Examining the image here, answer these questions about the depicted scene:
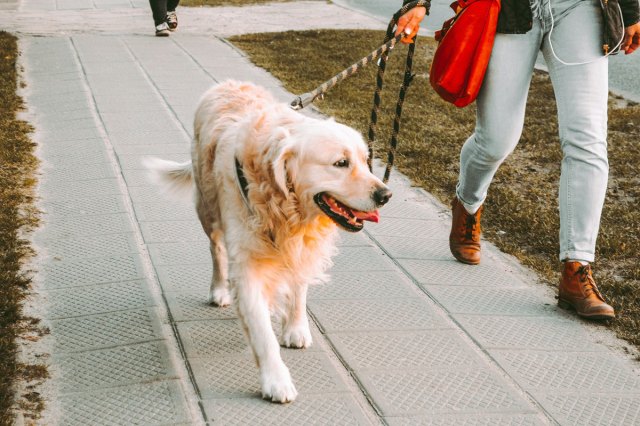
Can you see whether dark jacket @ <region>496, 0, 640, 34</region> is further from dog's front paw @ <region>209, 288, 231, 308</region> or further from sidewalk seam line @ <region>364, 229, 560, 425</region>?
dog's front paw @ <region>209, 288, 231, 308</region>

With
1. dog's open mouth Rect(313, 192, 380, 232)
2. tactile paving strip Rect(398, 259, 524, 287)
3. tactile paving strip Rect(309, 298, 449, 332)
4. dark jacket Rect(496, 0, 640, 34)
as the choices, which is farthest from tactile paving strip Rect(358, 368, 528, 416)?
dark jacket Rect(496, 0, 640, 34)

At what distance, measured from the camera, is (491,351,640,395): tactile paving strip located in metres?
3.54

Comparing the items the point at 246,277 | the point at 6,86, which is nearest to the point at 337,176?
the point at 246,277

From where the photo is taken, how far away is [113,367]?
3564mm

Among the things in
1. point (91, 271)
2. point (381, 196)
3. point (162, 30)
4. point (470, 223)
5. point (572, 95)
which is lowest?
point (162, 30)

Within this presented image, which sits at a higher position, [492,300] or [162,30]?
[492,300]

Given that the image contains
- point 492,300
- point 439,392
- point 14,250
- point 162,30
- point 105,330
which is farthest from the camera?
point 162,30

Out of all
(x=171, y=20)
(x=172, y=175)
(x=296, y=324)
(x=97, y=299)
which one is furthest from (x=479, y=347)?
(x=171, y=20)

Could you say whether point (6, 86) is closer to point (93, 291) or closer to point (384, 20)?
point (93, 291)

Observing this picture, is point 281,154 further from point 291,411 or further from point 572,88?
point 572,88

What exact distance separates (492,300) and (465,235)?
0.56 metres

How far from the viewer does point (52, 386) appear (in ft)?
11.1

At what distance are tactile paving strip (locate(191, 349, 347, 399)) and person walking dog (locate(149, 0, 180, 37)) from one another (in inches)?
333

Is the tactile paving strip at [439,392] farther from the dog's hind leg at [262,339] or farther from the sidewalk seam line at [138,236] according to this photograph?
the sidewalk seam line at [138,236]
